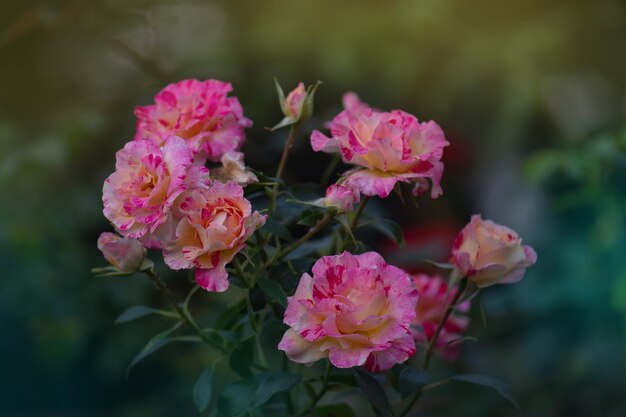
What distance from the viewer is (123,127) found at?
177 cm

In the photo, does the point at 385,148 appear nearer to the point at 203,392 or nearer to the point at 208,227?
the point at 208,227

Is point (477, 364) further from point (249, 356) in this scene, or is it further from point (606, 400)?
point (249, 356)

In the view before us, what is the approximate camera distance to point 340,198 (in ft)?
1.79

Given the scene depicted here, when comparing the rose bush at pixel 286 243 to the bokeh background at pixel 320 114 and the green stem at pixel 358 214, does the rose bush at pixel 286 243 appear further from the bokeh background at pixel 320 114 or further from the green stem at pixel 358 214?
the bokeh background at pixel 320 114

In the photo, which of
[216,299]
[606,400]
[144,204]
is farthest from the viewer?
[216,299]

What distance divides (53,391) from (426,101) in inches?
40.1

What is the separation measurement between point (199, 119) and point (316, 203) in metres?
0.11

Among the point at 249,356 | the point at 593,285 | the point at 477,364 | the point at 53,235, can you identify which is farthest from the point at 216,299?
the point at 249,356

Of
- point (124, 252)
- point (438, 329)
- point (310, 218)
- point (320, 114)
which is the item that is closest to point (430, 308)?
point (438, 329)

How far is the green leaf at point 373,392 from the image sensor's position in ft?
1.78

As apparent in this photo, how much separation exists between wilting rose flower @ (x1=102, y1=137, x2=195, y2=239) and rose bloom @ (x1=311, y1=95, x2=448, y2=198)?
10cm

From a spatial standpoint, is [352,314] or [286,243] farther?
[286,243]

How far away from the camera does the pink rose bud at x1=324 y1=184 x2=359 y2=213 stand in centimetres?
55

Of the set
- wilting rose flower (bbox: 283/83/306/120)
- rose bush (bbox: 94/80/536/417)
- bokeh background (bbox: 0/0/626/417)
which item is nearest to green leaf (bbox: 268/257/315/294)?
rose bush (bbox: 94/80/536/417)
